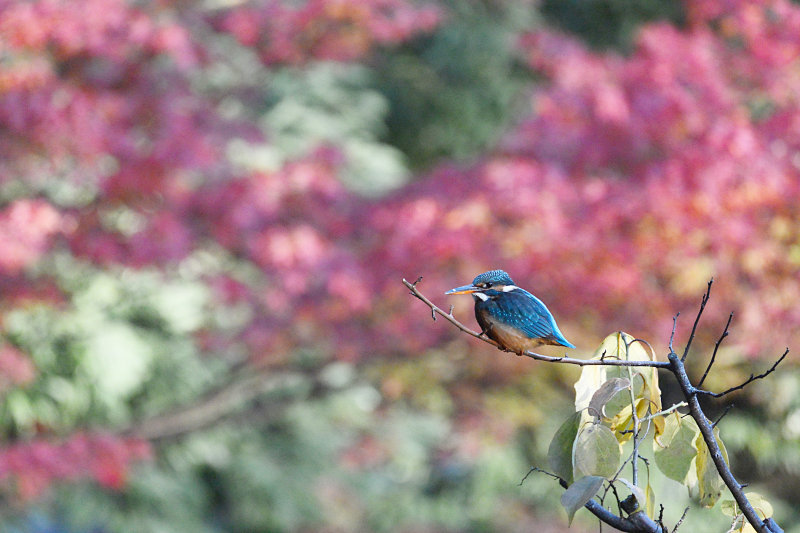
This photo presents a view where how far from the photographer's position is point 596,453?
0.79m

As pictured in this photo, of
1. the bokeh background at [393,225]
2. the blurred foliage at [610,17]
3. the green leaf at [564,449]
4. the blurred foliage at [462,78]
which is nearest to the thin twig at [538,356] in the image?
the green leaf at [564,449]

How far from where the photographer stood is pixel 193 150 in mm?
4035

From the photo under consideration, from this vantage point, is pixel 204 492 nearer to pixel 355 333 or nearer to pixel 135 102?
pixel 355 333

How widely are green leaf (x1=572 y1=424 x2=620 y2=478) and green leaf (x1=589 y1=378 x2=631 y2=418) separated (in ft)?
0.05

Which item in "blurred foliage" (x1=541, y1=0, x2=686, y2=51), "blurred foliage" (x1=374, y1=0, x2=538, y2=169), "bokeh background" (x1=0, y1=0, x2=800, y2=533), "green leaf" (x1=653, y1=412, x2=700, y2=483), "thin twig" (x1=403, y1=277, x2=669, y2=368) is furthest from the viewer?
"blurred foliage" (x1=374, y1=0, x2=538, y2=169)

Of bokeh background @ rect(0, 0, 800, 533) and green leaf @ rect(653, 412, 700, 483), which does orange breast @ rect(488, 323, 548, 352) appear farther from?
bokeh background @ rect(0, 0, 800, 533)

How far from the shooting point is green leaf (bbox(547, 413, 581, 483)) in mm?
817

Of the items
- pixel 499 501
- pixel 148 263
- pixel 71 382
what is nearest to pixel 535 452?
pixel 499 501

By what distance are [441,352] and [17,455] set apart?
2083 millimetres

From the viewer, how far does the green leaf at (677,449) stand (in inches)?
33.9

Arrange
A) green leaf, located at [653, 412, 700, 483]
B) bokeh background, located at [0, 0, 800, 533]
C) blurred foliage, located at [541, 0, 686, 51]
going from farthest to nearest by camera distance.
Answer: blurred foliage, located at [541, 0, 686, 51] < bokeh background, located at [0, 0, 800, 533] < green leaf, located at [653, 412, 700, 483]

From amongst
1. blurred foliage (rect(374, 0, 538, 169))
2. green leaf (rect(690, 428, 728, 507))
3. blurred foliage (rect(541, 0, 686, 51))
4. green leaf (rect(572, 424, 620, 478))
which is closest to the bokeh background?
blurred foliage (rect(541, 0, 686, 51))

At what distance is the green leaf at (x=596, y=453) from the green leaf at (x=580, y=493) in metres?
0.01

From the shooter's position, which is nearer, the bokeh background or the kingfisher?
the kingfisher
